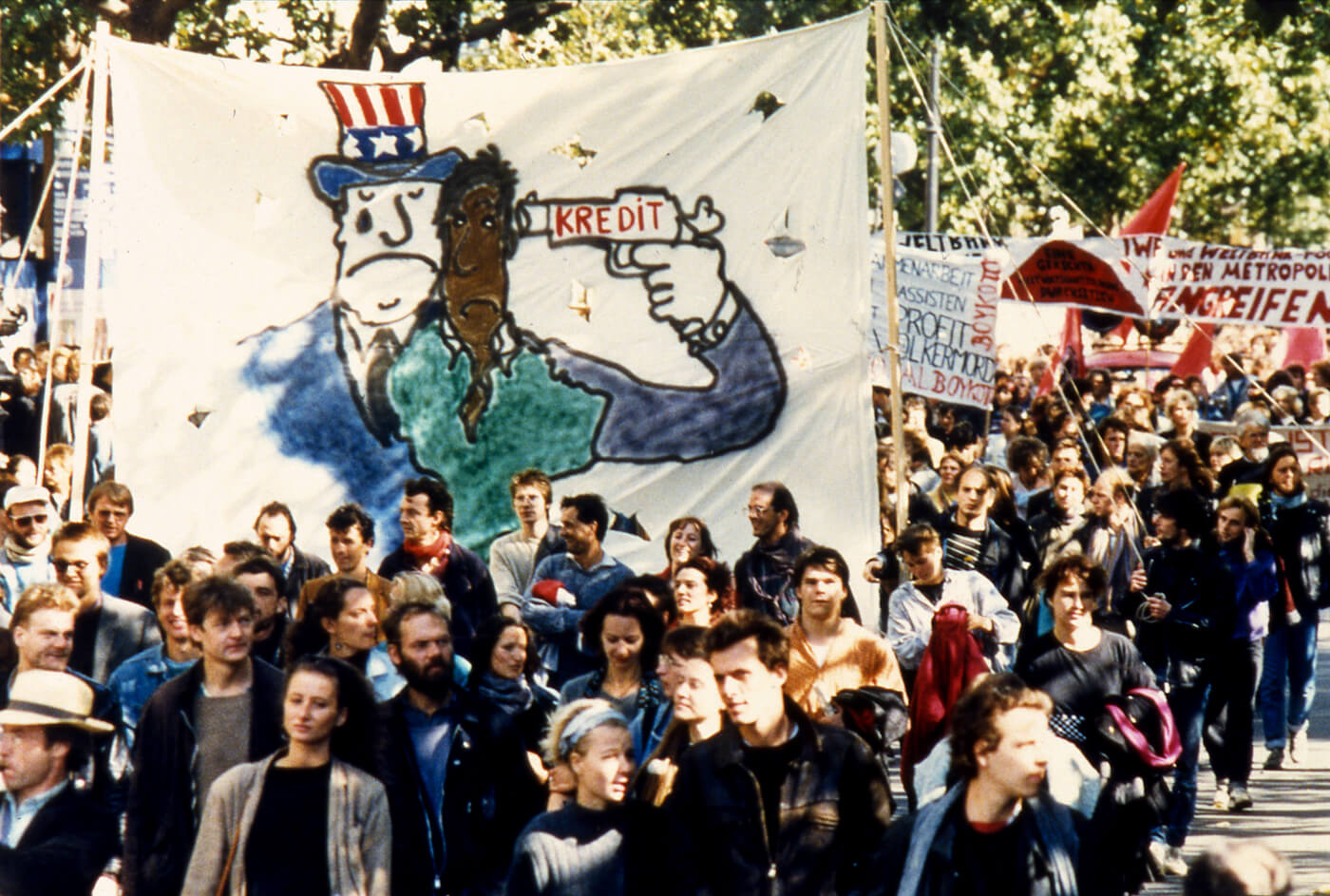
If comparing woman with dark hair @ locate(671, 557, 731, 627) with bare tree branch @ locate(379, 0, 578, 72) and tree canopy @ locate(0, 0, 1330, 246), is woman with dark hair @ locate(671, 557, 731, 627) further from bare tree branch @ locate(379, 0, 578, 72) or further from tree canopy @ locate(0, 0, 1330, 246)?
bare tree branch @ locate(379, 0, 578, 72)

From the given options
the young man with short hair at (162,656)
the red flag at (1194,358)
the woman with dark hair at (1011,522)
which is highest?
the young man with short hair at (162,656)

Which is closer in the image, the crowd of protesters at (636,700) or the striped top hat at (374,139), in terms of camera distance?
the crowd of protesters at (636,700)

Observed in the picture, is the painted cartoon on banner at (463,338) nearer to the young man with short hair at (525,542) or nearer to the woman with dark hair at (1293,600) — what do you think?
the young man with short hair at (525,542)

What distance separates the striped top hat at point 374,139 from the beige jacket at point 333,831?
4.77 meters

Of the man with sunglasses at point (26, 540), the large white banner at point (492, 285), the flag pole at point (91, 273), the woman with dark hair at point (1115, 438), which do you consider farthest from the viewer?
the woman with dark hair at point (1115, 438)

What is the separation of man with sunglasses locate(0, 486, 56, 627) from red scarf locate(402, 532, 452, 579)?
151cm

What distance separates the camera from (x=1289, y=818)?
9.42 meters

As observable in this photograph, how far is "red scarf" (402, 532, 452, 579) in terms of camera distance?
28.0 ft

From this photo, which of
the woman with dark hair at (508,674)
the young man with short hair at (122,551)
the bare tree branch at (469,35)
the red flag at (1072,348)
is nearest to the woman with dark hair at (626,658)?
the woman with dark hair at (508,674)

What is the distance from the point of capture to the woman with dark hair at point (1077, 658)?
7176 millimetres

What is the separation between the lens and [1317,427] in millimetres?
15836

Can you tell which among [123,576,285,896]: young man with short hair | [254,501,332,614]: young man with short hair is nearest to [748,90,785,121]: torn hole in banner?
[254,501,332,614]: young man with short hair

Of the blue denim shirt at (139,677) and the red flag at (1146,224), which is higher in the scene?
the blue denim shirt at (139,677)

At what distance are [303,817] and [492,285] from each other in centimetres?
478
